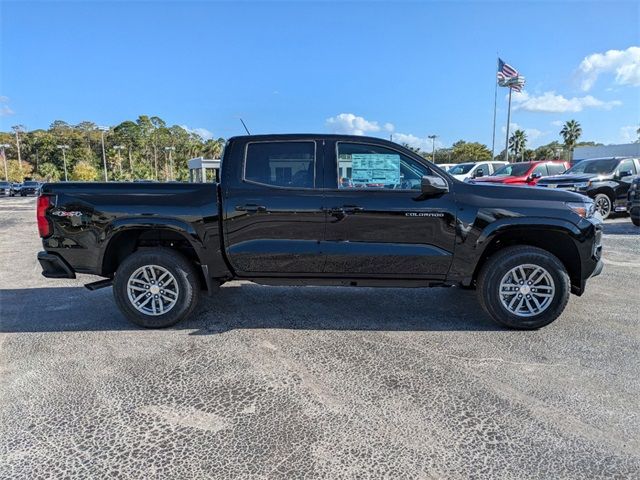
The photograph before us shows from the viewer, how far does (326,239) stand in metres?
4.24

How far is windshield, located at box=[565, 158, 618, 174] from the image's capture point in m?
13.5

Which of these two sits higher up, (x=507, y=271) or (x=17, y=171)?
(x=17, y=171)

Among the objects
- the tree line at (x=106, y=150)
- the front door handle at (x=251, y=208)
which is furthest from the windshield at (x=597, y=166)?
the tree line at (x=106, y=150)

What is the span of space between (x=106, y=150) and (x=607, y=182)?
92292 millimetres

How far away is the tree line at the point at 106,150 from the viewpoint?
260 ft

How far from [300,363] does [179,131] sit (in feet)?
353

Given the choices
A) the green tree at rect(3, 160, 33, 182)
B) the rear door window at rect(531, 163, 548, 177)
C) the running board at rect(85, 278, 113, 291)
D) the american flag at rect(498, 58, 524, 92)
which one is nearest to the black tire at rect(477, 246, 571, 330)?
the running board at rect(85, 278, 113, 291)

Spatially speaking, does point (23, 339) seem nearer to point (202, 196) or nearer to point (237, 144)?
point (202, 196)

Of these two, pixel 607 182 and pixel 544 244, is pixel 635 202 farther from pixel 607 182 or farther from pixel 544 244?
pixel 544 244

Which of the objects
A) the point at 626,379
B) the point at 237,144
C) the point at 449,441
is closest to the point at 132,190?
the point at 237,144

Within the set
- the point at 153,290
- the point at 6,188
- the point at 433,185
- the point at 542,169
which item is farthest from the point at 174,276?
the point at 6,188

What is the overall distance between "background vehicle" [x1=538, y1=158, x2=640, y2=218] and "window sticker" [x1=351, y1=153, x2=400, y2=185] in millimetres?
10731

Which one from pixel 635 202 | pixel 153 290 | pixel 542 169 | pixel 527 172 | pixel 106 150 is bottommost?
pixel 153 290

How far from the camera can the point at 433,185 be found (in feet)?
13.1
